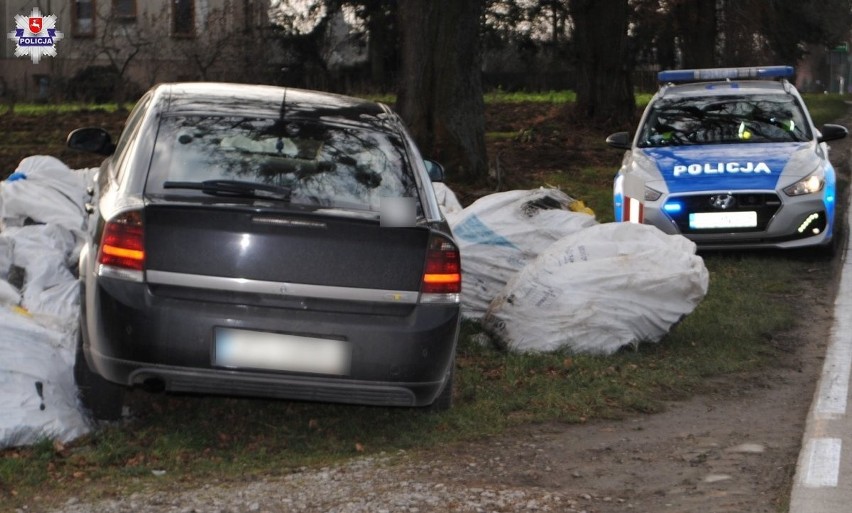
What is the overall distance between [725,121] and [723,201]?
1540 millimetres

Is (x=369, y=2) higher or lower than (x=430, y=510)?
higher

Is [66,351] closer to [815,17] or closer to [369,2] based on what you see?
[369,2]

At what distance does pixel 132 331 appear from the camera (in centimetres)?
531

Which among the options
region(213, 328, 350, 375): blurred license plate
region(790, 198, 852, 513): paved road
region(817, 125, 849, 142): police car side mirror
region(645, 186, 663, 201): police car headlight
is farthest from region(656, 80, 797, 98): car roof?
region(213, 328, 350, 375): blurred license plate

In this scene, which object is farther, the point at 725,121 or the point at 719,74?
the point at 719,74

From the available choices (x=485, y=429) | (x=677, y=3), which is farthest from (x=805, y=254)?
(x=677, y=3)

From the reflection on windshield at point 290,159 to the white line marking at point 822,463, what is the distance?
212 centimetres

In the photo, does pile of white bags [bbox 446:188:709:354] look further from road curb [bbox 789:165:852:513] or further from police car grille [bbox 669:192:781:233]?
police car grille [bbox 669:192:781:233]

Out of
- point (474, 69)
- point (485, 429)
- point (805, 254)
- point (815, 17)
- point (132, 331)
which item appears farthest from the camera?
point (815, 17)

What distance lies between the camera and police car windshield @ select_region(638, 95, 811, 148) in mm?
12109

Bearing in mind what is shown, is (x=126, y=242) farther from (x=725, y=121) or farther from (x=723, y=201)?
(x=725, y=121)

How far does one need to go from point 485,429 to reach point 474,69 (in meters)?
9.23

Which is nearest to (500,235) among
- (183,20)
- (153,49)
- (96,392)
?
(96,392)

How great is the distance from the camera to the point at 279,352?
5383 millimetres
